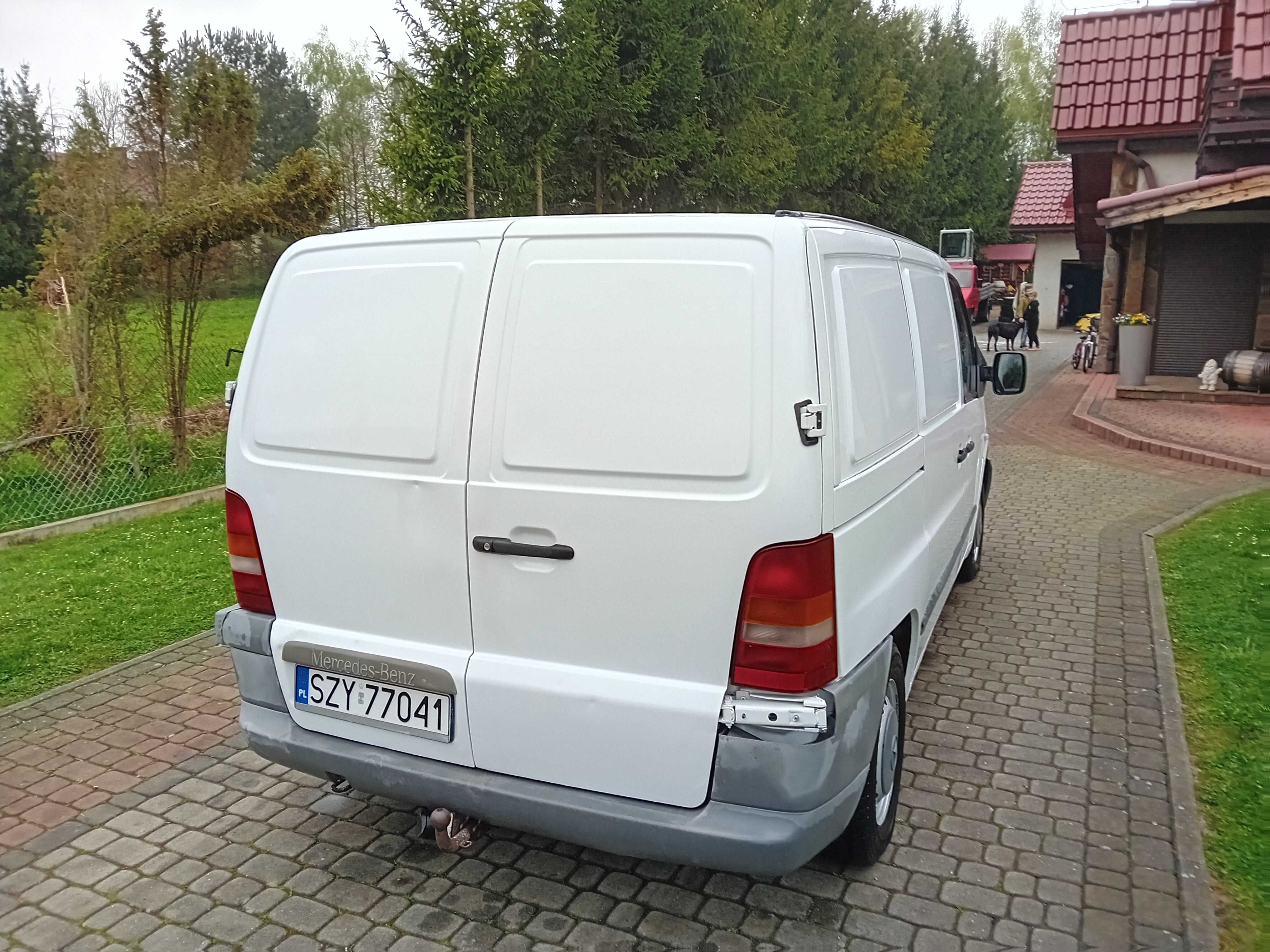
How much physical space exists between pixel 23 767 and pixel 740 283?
3.69 metres

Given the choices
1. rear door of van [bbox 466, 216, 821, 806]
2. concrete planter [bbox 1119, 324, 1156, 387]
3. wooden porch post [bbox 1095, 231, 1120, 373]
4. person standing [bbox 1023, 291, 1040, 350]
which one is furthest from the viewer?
person standing [bbox 1023, 291, 1040, 350]

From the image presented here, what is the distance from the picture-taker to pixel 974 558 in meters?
6.72

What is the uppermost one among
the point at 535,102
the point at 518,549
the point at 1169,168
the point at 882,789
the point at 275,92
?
the point at 275,92

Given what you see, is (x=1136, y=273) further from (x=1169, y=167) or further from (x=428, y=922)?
(x=428, y=922)

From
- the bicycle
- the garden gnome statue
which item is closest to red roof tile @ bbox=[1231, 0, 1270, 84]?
the garden gnome statue

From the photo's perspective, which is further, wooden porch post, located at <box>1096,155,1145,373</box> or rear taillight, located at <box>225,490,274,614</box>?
wooden porch post, located at <box>1096,155,1145,373</box>

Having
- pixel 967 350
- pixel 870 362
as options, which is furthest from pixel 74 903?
pixel 967 350

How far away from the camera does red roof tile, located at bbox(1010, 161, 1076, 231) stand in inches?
1330

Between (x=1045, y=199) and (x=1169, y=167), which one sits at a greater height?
(x=1045, y=199)

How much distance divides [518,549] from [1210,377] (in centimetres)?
1587

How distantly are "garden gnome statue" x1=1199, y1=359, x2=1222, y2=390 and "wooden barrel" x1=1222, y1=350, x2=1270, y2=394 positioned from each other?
0.49 ft

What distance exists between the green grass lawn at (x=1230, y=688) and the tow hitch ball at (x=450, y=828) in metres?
2.32

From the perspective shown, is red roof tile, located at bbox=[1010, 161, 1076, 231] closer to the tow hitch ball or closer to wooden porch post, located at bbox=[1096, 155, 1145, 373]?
wooden porch post, located at bbox=[1096, 155, 1145, 373]

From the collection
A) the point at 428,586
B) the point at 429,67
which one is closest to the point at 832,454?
the point at 428,586
